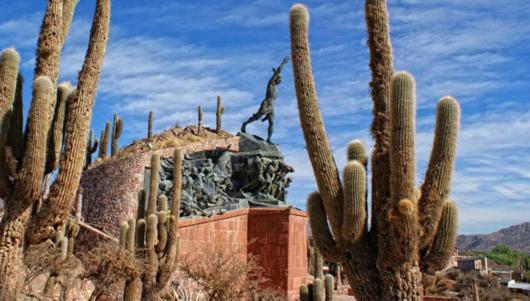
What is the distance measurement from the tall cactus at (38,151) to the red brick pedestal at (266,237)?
10.3 m

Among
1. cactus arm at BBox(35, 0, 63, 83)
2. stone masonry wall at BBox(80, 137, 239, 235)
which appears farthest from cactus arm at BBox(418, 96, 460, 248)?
stone masonry wall at BBox(80, 137, 239, 235)

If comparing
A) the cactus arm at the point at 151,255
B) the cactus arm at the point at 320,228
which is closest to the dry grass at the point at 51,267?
the cactus arm at the point at 151,255

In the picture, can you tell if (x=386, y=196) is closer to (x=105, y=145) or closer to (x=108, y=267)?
(x=108, y=267)

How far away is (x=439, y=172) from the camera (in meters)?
6.43

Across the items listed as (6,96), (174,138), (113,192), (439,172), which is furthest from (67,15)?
(174,138)

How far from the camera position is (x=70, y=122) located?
7910 mm

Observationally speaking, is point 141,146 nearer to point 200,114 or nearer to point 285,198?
point 200,114

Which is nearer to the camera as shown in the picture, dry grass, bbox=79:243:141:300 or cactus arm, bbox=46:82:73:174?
cactus arm, bbox=46:82:73:174

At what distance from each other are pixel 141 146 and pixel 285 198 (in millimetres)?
20947

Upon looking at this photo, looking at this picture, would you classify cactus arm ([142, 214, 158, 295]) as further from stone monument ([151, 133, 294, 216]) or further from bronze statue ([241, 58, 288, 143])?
bronze statue ([241, 58, 288, 143])

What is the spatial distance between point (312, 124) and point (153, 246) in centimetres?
759

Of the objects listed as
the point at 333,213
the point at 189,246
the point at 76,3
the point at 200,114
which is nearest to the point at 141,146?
the point at 200,114

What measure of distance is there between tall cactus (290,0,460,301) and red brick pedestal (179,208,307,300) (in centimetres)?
1154

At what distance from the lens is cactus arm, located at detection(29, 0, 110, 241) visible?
7.42 metres
